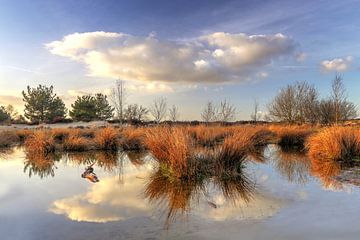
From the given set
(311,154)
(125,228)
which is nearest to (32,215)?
(125,228)

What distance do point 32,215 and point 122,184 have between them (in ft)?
8.16

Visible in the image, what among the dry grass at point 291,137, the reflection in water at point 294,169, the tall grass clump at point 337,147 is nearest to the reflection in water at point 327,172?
the reflection in water at point 294,169

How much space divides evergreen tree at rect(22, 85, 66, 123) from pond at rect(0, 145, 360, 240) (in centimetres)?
3610

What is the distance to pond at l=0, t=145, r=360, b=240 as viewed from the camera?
4086 mm

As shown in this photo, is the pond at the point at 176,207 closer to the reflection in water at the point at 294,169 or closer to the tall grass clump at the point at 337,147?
the reflection in water at the point at 294,169

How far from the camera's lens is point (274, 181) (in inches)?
292

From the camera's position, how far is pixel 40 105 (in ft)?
139

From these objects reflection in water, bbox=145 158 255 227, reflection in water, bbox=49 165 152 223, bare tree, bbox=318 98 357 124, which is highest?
bare tree, bbox=318 98 357 124

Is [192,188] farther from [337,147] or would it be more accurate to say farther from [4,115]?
[4,115]

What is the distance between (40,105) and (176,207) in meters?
40.7

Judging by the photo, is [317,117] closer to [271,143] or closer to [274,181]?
[271,143]

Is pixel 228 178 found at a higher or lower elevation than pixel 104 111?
lower

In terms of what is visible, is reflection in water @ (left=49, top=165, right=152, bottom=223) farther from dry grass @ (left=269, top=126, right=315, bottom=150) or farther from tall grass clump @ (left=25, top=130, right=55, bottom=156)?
dry grass @ (left=269, top=126, right=315, bottom=150)

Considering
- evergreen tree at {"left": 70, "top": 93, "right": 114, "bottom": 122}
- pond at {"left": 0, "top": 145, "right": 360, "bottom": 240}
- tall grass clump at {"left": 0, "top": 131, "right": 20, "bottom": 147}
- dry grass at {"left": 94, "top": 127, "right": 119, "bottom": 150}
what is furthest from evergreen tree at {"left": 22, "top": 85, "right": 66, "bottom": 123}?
pond at {"left": 0, "top": 145, "right": 360, "bottom": 240}
